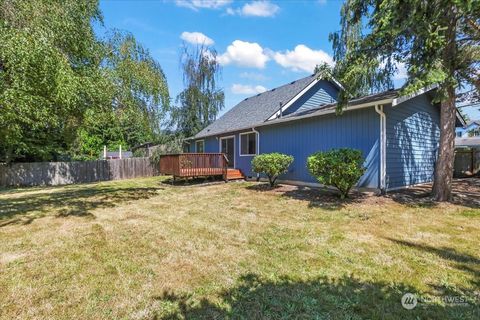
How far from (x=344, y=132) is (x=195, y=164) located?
6456mm

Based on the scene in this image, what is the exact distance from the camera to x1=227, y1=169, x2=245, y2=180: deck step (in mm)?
12780

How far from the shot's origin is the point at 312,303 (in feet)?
8.45

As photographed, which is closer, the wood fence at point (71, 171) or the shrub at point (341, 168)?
the shrub at point (341, 168)

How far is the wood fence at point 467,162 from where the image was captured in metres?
12.9

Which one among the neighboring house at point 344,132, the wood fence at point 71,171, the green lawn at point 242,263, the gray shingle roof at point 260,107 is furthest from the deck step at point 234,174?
the wood fence at point 71,171

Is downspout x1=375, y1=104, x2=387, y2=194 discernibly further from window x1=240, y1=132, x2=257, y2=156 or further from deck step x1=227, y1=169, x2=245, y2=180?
deck step x1=227, y1=169, x2=245, y2=180

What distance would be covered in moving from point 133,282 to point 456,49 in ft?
29.9

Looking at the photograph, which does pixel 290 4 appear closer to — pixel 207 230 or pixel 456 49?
pixel 456 49

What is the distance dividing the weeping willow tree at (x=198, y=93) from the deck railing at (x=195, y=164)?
9.73 metres

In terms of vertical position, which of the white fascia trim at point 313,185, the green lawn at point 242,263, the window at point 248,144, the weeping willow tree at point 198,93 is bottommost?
the green lawn at point 242,263

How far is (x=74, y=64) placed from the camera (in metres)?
8.38

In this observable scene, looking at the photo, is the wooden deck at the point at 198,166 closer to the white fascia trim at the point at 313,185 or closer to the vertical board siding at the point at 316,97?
the white fascia trim at the point at 313,185

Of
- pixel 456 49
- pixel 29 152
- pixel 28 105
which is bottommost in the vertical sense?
pixel 29 152

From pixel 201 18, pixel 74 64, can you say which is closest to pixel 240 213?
pixel 74 64
